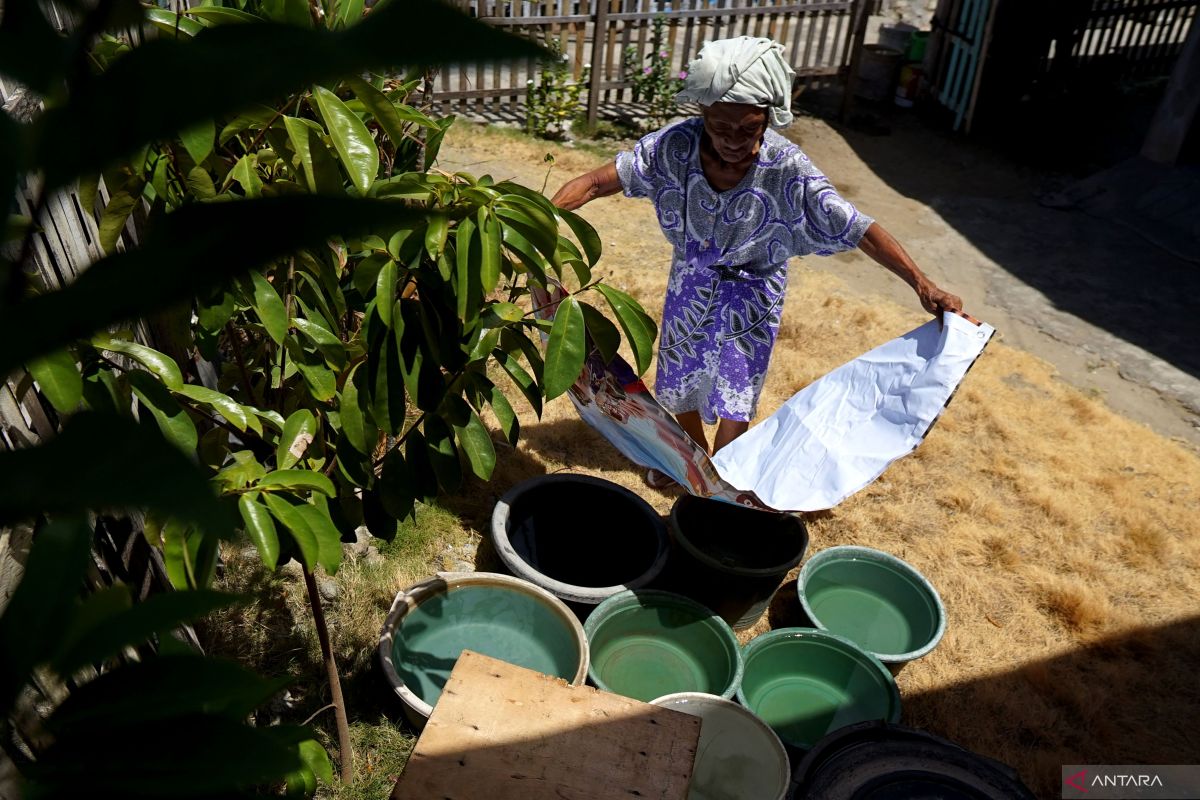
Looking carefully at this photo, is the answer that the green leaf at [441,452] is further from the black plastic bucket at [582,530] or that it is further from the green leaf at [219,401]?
the black plastic bucket at [582,530]

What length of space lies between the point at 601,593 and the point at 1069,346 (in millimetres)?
3823

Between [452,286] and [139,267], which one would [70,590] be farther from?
[452,286]

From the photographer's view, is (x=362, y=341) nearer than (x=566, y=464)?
Yes

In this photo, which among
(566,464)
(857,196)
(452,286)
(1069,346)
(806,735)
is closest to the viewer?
(452,286)

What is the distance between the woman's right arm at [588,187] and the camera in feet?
10.1

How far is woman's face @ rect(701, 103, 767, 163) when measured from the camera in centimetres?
283

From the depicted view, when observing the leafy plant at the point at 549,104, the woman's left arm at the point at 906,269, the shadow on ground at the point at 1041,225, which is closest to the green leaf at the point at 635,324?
the woman's left arm at the point at 906,269

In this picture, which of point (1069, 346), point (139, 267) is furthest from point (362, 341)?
point (1069, 346)

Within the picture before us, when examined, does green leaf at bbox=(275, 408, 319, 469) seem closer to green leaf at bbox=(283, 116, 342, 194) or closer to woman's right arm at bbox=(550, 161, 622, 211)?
green leaf at bbox=(283, 116, 342, 194)

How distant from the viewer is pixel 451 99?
752cm

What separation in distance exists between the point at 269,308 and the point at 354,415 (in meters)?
0.29

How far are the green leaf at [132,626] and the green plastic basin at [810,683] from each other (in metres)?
2.46

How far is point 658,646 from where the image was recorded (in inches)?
119

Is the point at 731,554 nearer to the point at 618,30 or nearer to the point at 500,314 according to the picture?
the point at 500,314
